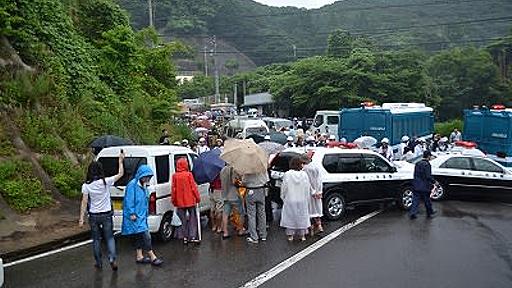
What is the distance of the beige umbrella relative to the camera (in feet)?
34.5

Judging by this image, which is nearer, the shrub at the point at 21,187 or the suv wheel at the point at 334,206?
the shrub at the point at 21,187

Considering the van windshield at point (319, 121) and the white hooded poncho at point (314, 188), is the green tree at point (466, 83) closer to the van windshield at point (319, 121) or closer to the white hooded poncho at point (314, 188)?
the van windshield at point (319, 121)

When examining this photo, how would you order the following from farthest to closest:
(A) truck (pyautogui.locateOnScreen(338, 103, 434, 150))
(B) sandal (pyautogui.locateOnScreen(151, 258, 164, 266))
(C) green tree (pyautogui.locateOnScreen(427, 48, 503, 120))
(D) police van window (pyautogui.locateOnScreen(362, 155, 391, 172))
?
(C) green tree (pyautogui.locateOnScreen(427, 48, 503, 120)) → (A) truck (pyautogui.locateOnScreen(338, 103, 434, 150)) → (D) police van window (pyautogui.locateOnScreen(362, 155, 391, 172)) → (B) sandal (pyautogui.locateOnScreen(151, 258, 164, 266))

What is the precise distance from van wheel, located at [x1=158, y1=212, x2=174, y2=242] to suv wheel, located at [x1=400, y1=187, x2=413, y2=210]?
6.18 metres

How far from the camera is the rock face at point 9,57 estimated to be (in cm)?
1468

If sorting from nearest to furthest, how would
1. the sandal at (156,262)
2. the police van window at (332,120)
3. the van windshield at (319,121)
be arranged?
1. the sandal at (156,262)
2. the police van window at (332,120)
3. the van windshield at (319,121)

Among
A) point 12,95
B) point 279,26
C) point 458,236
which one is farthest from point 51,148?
point 279,26

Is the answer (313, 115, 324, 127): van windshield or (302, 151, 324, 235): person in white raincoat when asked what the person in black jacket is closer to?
(302, 151, 324, 235): person in white raincoat

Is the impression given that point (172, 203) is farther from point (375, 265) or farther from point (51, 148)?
point (51, 148)

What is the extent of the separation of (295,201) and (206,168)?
202cm

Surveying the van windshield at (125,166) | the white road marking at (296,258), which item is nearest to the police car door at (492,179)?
the white road marking at (296,258)

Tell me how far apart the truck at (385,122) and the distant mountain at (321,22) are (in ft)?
152

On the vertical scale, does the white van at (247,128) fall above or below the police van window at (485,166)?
above

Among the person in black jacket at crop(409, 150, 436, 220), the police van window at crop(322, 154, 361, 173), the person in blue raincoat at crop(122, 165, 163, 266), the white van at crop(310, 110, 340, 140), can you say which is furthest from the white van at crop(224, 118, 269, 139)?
the person in blue raincoat at crop(122, 165, 163, 266)
